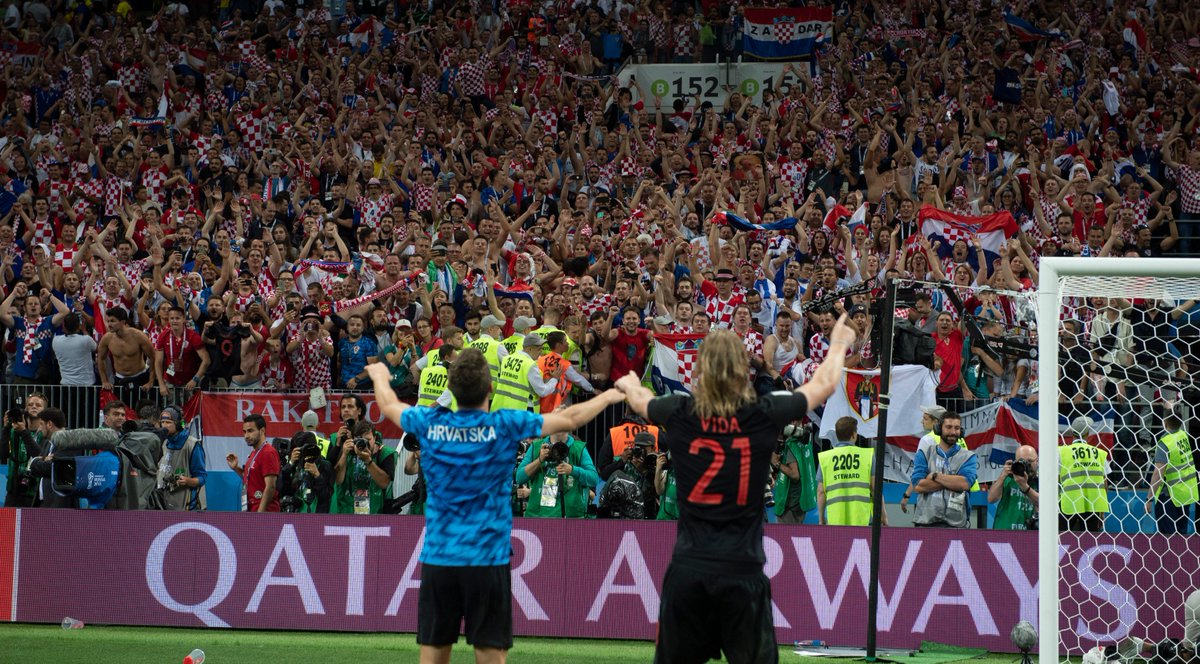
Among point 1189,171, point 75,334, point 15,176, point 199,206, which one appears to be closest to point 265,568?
point 75,334

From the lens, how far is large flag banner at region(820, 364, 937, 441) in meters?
14.6

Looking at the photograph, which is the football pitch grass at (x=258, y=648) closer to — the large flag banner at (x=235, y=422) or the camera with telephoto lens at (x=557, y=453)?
the camera with telephoto lens at (x=557, y=453)

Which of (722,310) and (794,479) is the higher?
(722,310)

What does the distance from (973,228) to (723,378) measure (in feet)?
40.8

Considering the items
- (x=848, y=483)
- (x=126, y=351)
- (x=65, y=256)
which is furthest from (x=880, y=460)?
(x=65, y=256)

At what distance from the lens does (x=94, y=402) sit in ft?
52.6

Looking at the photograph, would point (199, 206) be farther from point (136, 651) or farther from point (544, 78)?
A: point (136, 651)

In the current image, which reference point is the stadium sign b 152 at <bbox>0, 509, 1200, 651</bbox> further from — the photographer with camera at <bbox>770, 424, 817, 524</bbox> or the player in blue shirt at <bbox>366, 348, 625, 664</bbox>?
the player in blue shirt at <bbox>366, 348, 625, 664</bbox>

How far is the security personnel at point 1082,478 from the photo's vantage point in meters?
11.5

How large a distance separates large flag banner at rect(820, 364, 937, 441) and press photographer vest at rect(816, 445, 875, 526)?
2354mm

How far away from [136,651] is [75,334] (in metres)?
6.77

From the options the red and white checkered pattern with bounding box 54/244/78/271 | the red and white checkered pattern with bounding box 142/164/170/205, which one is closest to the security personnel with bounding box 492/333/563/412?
the red and white checkered pattern with bounding box 54/244/78/271

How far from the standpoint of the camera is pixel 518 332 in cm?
1464

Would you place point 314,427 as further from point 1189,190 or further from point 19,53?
point 19,53
